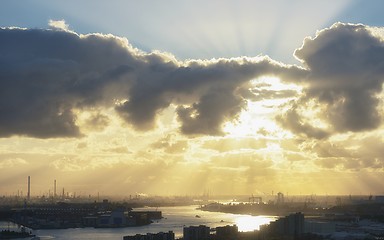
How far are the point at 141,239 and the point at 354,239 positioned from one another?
21.9 metres

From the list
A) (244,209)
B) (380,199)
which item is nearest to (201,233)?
(244,209)

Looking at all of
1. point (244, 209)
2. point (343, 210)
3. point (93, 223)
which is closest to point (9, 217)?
point (93, 223)

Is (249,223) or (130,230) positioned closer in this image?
(130,230)

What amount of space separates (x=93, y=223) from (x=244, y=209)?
2615 inches

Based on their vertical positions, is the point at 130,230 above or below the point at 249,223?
below

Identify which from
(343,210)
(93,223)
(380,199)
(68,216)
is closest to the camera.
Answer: (93,223)

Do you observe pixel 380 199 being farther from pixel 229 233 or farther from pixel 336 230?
pixel 229 233

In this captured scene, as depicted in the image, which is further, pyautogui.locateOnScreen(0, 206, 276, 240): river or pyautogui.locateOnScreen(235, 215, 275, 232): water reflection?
pyautogui.locateOnScreen(235, 215, 275, 232): water reflection

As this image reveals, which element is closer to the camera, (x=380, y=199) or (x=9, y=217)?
(x=9, y=217)

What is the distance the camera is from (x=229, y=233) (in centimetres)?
5944

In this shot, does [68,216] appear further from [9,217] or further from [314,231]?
[314,231]

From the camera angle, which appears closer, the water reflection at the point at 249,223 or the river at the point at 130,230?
the river at the point at 130,230

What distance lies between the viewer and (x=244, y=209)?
161125 mm

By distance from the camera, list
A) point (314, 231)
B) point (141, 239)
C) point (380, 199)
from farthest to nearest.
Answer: point (380, 199), point (314, 231), point (141, 239)
